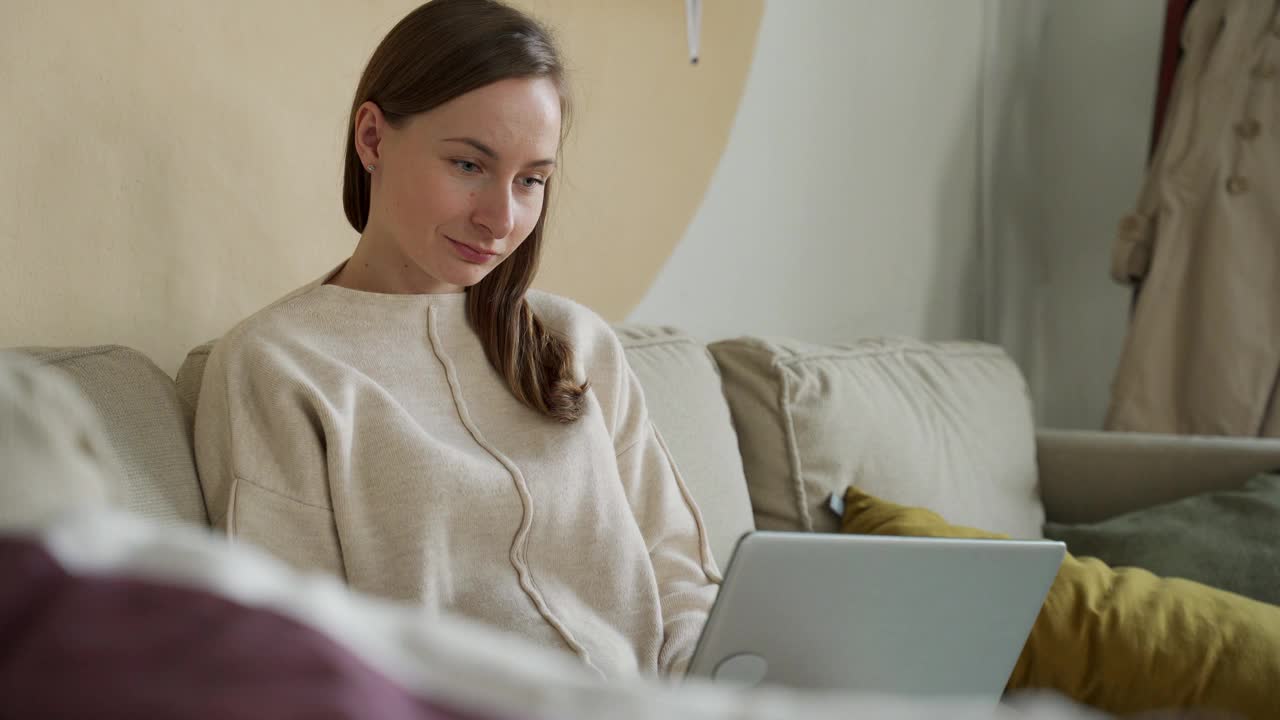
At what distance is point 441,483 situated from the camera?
1.17 meters

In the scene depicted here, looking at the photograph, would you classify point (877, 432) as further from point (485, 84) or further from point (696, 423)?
point (485, 84)

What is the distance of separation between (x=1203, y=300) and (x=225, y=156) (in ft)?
7.29

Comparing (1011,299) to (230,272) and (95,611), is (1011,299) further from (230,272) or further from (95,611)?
(95,611)

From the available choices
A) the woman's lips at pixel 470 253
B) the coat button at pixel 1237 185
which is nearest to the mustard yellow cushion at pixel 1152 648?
the woman's lips at pixel 470 253

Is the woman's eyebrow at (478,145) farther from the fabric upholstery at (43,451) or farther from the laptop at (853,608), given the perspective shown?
the fabric upholstery at (43,451)

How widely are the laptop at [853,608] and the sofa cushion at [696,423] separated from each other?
2.20ft

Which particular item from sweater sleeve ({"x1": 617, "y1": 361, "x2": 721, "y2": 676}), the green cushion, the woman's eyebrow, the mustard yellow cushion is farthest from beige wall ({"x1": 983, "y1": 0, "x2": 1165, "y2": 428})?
the woman's eyebrow

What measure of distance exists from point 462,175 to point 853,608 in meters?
0.64

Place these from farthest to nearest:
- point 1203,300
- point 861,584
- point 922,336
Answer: point 922,336
point 1203,300
point 861,584

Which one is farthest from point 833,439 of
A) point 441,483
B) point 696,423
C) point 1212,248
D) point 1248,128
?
point 1248,128

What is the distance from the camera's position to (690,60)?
218 cm

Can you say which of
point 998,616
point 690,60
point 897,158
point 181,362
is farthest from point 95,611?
point 897,158

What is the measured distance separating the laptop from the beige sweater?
0.38 m

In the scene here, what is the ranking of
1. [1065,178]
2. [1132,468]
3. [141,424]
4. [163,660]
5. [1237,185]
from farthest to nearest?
1. [1065,178]
2. [1237,185]
3. [1132,468]
4. [141,424]
5. [163,660]
